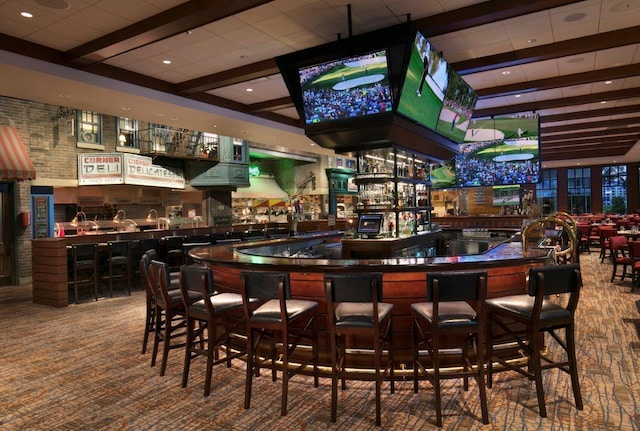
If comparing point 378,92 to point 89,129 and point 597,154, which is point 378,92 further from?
point 597,154

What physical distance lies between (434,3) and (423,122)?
155 cm

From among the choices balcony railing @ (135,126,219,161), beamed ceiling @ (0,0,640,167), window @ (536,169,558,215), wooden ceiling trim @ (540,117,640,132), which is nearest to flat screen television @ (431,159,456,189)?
beamed ceiling @ (0,0,640,167)

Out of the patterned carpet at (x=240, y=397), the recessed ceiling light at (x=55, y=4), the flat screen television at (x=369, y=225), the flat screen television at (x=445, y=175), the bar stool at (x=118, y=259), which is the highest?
the recessed ceiling light at (x=55, y=4)

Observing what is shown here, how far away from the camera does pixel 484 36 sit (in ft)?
A: 18.9

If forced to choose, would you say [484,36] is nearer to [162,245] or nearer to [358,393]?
[358,393]

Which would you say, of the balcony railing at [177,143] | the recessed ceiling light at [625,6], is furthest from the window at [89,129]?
the recessed ceiling light at [625,6]

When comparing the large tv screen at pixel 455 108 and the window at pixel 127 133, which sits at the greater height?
the window at pixel 127 133

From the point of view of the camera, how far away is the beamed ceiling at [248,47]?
481 cm

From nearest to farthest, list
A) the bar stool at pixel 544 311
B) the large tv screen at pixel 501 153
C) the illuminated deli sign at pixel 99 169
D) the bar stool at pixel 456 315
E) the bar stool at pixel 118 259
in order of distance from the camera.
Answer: the bar stool at pixel 456 315 → the bar stool at pixel 544 311 → the bar stool at pixel 118 259 → the large tv screen at pixel 501 153 → the illuminated deli sign at pixel 99 169

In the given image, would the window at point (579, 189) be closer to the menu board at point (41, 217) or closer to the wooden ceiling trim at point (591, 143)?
the wooden ceiling trim at point (591, 143)

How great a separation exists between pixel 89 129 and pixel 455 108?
9.95 metres

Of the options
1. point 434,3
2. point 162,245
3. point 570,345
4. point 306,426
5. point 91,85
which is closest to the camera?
point 306,426

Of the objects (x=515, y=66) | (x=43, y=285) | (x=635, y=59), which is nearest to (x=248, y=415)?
(x=43, y=285)

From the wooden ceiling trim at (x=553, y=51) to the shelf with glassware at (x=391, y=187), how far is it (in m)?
1.59
